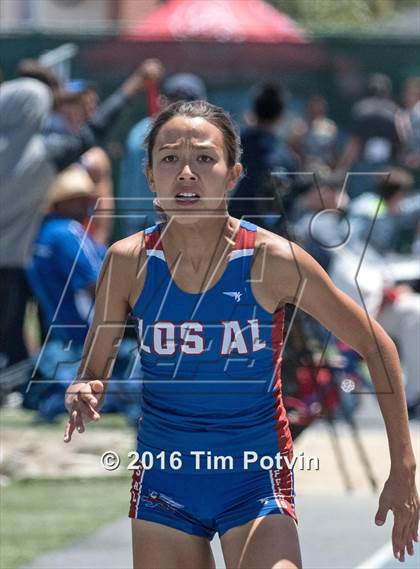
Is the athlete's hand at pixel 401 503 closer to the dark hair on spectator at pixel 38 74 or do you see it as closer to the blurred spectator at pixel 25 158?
the blurred spectator at pixel 25 158

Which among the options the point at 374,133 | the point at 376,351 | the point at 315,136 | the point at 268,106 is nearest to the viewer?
the point at 376,351

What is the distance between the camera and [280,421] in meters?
4.41

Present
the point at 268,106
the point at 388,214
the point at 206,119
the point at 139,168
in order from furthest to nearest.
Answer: the point at 388,214 < the point at 139,168 < the point at 268,106 < the point at 206,119

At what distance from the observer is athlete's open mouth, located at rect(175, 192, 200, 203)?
4285mm

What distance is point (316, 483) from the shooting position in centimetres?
890

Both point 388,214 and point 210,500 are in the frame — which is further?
A: point 388,214

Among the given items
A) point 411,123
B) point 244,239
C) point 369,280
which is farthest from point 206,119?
point 411,123

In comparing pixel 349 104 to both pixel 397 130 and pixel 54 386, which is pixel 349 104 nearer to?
pixel 397 130

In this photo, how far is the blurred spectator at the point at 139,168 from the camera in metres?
10.8

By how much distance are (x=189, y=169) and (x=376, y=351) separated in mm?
705

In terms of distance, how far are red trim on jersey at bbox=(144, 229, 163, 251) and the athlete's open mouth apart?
199mm

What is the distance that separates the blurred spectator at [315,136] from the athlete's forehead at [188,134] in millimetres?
12805

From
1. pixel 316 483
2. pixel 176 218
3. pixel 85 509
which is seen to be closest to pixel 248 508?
pixel 176 218

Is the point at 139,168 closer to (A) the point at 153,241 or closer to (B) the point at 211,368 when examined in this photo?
(A) the point at 153,241
